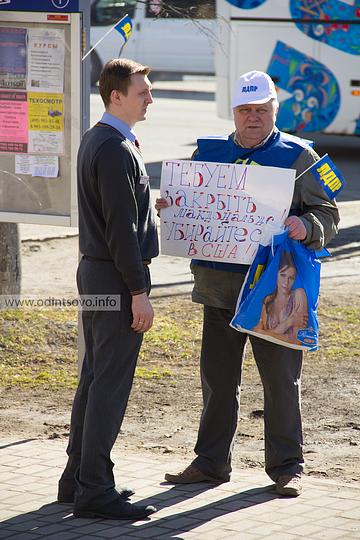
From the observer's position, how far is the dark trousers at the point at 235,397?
5.29m

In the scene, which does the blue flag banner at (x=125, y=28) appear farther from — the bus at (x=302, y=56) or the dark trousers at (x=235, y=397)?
the bus at (x=302, y=56)

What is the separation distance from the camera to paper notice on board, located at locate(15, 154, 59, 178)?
21.2 feet

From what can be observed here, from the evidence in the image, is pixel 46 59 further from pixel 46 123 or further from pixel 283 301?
pixel 283 301

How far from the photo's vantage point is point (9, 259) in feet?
Answer: 27.1

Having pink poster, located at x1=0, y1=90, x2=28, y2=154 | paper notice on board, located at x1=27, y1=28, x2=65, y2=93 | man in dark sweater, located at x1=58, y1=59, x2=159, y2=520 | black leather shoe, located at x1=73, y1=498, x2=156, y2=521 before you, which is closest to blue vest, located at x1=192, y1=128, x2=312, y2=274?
man in dark sweater, located at x1=58, y1=59, x2=159, y2=520

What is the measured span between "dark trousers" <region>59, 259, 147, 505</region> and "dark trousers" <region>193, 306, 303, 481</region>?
1.77 ft

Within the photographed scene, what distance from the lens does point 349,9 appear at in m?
16.1

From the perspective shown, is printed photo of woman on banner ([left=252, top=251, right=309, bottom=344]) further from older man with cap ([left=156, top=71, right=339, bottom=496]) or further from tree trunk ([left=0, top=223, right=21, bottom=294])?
tree trunk ([left=0, top=223, right=21, bottom=294])

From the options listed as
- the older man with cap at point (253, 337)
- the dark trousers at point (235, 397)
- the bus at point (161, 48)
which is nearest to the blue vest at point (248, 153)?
the older man with cap at point (253, 337)

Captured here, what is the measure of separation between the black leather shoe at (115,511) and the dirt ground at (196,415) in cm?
90

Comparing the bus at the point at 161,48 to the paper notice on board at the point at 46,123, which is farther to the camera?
the bus at the point at 161,48

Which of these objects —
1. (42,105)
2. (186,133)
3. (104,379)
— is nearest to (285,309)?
(104,379)

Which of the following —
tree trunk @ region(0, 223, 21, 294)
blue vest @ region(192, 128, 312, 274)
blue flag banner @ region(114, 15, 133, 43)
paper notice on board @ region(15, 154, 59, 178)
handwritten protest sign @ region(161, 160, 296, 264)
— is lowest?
tree trunk @ region(0, 223, 21, 294)

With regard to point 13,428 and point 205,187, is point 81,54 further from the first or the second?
point 13,428
